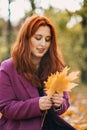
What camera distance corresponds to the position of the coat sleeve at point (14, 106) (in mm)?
4645

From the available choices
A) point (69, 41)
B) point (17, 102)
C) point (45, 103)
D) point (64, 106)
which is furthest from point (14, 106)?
point (69, 41)

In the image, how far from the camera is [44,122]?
4844 mm

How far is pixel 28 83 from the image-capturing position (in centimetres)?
484

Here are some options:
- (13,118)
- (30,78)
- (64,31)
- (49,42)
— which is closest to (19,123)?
(13,118)

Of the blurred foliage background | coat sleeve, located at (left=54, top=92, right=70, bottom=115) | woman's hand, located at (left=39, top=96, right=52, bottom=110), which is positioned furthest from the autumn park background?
woman's hand, located at (left=39, top=96, right=52, bottom=110)

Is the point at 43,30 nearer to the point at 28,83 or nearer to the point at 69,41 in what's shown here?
the point at 28,83

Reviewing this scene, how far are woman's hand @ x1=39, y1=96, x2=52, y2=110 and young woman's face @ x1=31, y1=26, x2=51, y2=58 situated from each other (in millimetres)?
436

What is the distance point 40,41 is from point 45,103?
1.89 feet

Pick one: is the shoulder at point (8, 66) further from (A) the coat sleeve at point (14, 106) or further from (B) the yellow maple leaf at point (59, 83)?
(B) the yellow maple leaf at point (59, 83)

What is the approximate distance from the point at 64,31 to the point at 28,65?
64.5ft

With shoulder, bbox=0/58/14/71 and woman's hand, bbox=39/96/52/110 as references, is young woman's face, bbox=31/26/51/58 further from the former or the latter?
woman's hand, bbox=39/96/52/110

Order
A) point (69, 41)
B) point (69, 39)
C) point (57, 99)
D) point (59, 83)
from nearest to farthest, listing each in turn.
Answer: point (59, 83), point (57, 99), point (69, 41), point (69, 39)

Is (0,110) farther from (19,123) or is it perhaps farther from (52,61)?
(52,61)

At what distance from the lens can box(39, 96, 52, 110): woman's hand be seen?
4559mm
